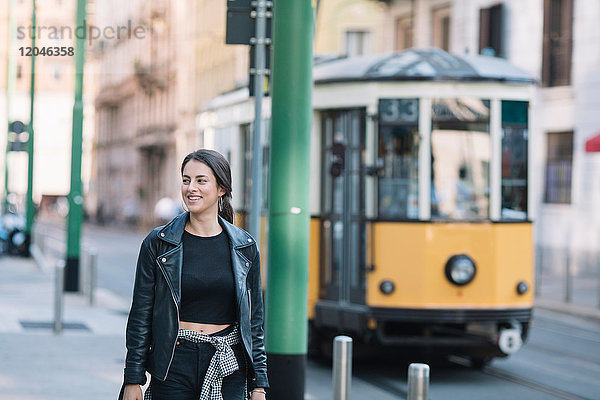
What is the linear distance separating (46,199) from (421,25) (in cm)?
6697

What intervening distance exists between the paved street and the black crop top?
4.62m

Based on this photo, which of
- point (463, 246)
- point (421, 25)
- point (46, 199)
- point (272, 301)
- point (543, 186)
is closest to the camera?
point (272, 301)

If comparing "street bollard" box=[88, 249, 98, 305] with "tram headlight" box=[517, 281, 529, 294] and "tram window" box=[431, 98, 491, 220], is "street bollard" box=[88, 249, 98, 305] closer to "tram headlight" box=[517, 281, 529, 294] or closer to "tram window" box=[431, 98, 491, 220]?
"tram window" box=[431, 98, 491, 220]

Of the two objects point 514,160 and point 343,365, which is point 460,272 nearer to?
point 514,160

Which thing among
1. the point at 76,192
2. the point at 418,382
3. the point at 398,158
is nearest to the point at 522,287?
the point at 398,158

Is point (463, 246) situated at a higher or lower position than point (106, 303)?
higher

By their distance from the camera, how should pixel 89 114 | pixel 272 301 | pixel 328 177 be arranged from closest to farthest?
pixel 272 301, pixel 328 177, pixel 89 114

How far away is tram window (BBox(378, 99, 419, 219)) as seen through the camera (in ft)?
37.7

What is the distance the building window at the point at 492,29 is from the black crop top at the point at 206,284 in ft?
91.2

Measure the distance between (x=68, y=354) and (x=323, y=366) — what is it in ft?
8.36

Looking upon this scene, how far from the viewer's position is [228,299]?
5.04 m

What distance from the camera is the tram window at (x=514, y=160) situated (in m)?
11.6

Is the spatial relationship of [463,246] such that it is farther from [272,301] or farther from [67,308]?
[67,308]

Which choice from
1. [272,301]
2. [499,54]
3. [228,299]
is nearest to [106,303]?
[272,301]
